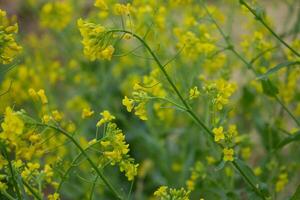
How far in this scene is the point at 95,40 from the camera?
7.20 ft

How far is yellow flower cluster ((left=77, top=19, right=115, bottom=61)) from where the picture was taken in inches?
85.4

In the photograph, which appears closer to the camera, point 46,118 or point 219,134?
point 46,118

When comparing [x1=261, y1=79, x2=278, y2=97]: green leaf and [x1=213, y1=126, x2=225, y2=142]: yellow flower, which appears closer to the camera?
[x1=213, y1=126, x2=225, y2=142]: yellow flower

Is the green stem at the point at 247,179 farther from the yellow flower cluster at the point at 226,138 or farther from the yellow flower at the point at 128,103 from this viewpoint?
the yellow flower at the point at 128,103

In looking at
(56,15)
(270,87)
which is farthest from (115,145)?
(56,15)

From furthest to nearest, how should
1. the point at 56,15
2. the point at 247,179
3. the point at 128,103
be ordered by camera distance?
the point at 56,15
the point at 247,179
the point at 128,103

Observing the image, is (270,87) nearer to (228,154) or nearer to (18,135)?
(228,154)

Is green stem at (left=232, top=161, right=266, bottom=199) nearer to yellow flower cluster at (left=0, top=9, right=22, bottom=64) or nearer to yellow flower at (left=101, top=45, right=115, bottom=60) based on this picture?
yellow flower at (left=101, top=45, right=115, bottom=60)

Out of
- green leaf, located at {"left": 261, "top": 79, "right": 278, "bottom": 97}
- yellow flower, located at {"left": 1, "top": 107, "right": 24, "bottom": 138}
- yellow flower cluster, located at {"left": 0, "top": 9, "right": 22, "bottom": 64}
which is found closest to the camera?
yellow flower, located at {"left": 1, "top": 107, "right": 24, "bottom": 138}

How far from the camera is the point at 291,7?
3.62 metres

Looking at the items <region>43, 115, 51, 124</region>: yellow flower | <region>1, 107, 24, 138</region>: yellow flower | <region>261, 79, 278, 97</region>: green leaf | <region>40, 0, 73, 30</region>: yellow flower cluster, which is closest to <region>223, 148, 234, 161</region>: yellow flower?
<region>261, 79, 278, 97</region>: green leaf

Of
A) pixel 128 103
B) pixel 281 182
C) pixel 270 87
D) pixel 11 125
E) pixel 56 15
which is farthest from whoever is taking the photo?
pixel 56 15

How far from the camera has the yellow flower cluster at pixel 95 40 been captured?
85.4 inches

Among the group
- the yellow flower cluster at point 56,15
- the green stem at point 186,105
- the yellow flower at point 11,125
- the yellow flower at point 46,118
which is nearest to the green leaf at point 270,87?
the green stem at point 186,105
